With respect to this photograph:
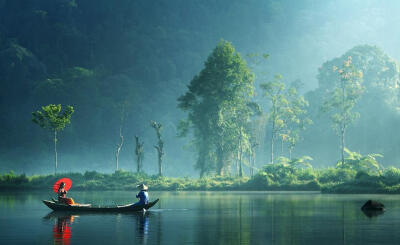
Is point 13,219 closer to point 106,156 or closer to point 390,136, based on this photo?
point 390,136

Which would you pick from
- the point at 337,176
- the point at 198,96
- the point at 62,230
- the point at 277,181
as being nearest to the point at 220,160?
the point at 198,96

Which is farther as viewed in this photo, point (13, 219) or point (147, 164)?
point (147, 164)

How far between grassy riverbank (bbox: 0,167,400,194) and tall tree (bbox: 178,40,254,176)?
26.1 ft

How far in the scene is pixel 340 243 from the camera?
22641 mm

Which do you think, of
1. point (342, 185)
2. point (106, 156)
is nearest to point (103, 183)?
point (342, 185)

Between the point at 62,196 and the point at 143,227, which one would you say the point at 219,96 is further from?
the point at 143,227

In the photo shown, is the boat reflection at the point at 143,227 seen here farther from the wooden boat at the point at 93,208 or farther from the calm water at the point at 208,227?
the wooden boat at the point at 93,208

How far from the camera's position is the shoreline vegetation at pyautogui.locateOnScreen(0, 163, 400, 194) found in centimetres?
6819

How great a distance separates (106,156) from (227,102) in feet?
211

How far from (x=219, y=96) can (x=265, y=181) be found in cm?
1735

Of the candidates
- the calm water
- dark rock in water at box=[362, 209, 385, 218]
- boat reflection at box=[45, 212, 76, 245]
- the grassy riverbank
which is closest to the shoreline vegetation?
the grassy riverbank

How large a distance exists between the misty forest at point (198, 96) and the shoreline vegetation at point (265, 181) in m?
0.19

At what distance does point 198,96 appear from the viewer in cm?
9438

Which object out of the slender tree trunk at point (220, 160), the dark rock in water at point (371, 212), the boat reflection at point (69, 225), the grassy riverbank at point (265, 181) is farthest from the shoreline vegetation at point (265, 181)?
the boat reflection at point (69, 225)
